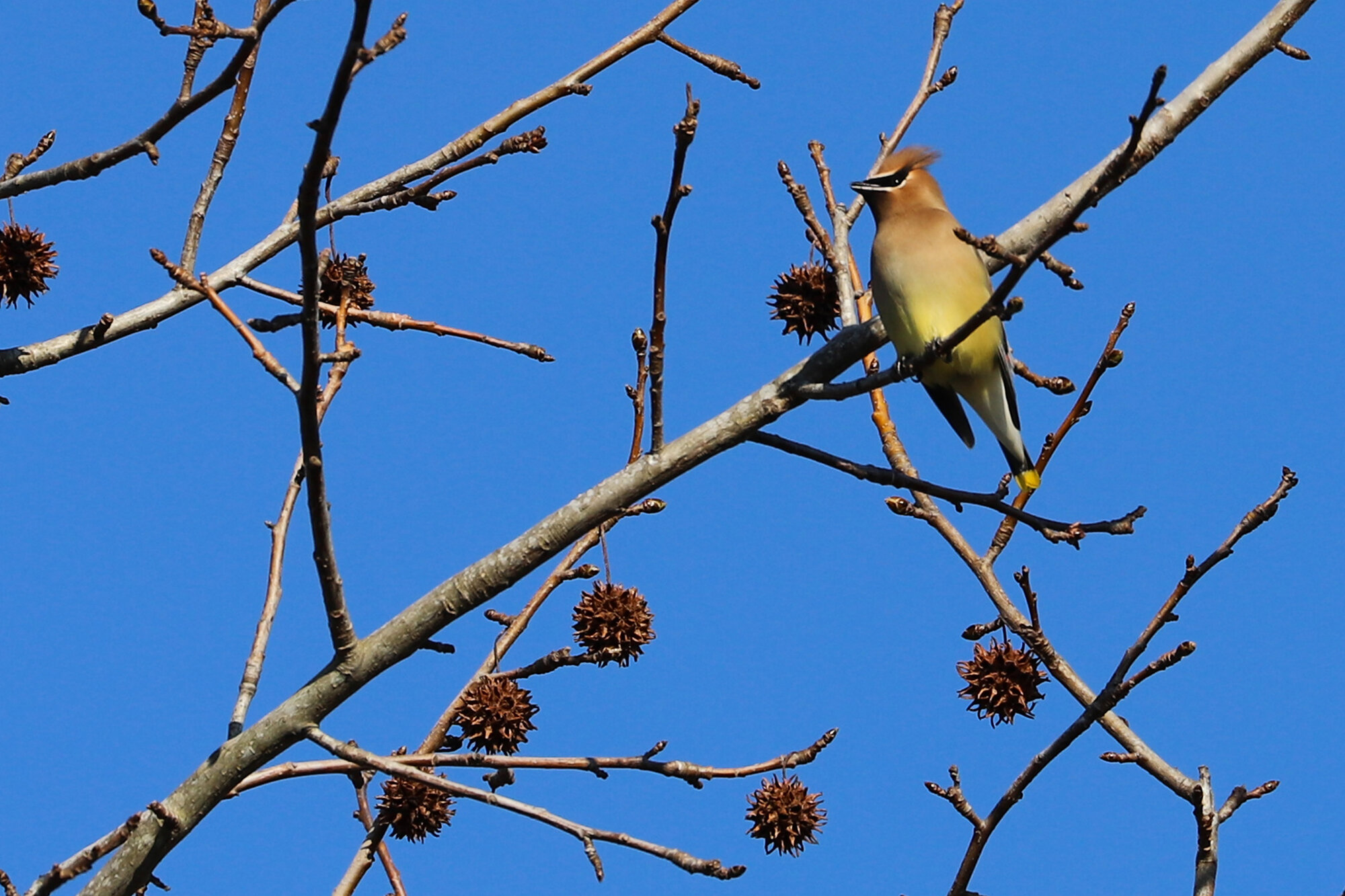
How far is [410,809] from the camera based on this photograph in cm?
343

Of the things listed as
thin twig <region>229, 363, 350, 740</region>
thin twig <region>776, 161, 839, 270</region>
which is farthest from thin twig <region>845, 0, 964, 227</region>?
thin twig <region>229, 363, 350, 740</region>

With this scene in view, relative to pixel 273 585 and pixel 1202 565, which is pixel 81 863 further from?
pixel 1202 565

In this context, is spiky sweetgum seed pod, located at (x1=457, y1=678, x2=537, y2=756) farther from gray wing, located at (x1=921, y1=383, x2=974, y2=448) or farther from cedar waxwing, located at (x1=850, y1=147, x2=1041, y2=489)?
gray wing, located at (x1=921, y1=383, x2=974, y2=448)

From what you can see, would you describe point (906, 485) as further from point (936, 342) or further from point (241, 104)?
point (241, 104)

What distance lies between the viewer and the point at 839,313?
382 centimetres

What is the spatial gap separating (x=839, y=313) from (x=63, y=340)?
2078 mm

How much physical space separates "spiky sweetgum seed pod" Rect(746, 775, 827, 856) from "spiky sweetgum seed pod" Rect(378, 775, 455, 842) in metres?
0.78

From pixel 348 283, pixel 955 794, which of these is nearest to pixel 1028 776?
pixel 955 794

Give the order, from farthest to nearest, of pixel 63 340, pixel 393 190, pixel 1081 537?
pixel 393 190, pixel 63 340, pixel 1081 537

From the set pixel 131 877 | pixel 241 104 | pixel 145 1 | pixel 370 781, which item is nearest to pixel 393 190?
pixel 241 104

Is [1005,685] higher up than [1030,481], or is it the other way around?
[1030,481]

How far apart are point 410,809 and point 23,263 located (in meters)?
1.84

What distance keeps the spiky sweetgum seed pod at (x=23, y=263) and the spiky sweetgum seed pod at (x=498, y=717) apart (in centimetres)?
170

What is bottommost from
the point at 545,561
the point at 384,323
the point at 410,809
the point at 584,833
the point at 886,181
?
the point at 584,833
